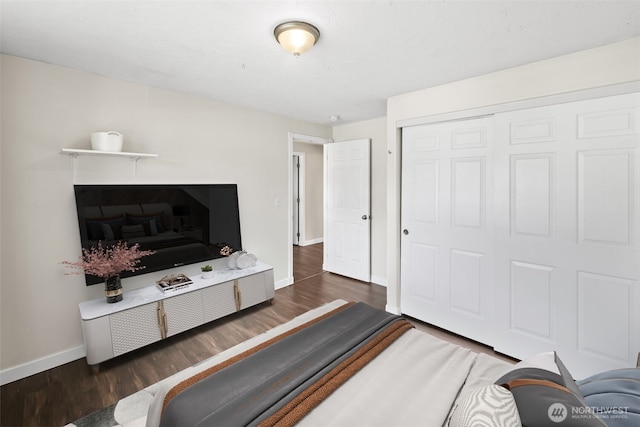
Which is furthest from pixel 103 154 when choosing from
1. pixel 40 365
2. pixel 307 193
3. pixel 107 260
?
pixel 307 193

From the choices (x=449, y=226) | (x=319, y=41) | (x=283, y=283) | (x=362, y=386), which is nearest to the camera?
(x=362, y=386)

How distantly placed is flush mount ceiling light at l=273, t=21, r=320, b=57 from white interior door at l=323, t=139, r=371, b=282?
7.90ft

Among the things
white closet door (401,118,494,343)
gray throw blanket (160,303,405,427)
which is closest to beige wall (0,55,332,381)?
gray throw blanket (160,303,405,427)

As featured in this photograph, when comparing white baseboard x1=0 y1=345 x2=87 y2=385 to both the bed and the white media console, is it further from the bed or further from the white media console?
the bed

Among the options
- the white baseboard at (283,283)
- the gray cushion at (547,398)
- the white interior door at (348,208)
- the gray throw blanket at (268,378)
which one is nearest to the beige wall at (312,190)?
the white interior door at (348,208)

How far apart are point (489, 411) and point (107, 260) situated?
8.91 ft

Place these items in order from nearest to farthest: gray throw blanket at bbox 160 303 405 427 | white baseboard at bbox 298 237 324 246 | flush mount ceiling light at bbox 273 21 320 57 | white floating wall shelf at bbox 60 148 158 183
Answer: gray throw blanket at bbox 160 303 405 427
flush mount ceiling light at bbox 273 21 320 57
white floating wall shelf at bbox 60 148 158 183
white baseboard at bbox 298 237 324 246

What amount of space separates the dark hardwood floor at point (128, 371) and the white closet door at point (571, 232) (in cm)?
60

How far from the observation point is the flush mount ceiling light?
1.66 m

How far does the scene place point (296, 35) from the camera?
1688 mm

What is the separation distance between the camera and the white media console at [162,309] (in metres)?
2.18

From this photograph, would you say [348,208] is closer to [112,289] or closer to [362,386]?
[112,289]

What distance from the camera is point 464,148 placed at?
8.62 feet

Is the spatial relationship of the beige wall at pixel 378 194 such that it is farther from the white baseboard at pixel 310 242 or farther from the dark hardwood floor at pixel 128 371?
the white baseboard at pixel 310 242
